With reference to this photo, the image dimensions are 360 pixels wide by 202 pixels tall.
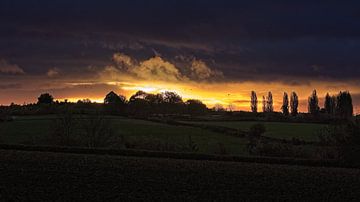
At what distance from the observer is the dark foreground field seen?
2202cm

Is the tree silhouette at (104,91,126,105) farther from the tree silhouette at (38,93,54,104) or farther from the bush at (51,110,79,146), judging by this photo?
the bush at (51,110,79,146)

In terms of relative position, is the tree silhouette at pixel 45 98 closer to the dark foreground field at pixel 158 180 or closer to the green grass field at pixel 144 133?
the green grass field at pixel 144 133

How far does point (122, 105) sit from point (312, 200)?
255 ft

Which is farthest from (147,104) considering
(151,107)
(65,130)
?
(65,130)

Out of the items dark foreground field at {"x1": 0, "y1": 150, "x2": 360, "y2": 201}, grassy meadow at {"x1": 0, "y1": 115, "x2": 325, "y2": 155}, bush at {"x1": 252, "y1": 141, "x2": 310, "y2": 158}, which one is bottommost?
dark foreground field at {"x1": 0, "y1": 150, "x2": 360, "y2": 201}

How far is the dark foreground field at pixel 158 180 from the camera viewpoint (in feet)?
72.2

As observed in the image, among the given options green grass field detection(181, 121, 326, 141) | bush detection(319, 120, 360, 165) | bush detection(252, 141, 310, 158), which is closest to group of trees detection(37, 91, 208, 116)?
green grass field detection(181, 121, 326, 141)

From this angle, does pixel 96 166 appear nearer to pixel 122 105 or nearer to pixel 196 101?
pixel 122 105

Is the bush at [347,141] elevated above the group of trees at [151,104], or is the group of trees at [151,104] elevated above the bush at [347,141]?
the group of trees at [151,104]

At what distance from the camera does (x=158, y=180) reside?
2503cm

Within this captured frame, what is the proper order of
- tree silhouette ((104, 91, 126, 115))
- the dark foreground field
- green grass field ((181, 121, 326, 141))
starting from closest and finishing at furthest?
the dark foreground field → green grass field ((181, 121, 326, 141)) → tree silhouette ((104, 91, 126, 115))

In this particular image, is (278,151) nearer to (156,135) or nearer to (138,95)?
(156,135)

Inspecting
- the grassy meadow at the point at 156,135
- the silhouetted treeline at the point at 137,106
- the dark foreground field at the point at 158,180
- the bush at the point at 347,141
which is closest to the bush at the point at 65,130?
the grassy meadow at the point at 156,135

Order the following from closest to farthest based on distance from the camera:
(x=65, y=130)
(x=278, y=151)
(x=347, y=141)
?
(x=347, y=141) < (x=278, y=151) < (x=65, y=130)
